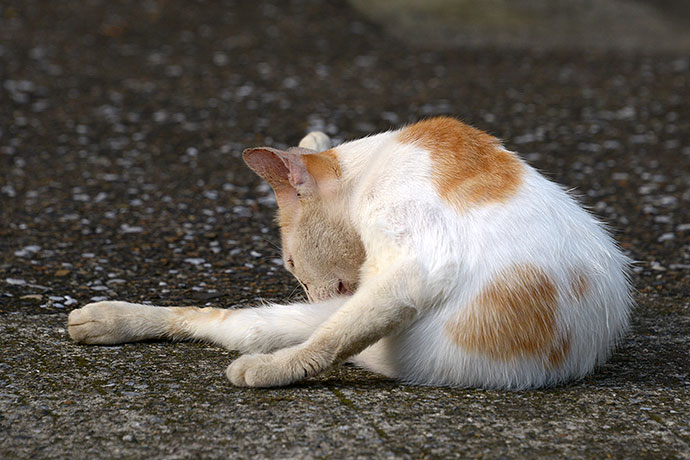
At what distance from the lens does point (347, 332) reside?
9.25ft

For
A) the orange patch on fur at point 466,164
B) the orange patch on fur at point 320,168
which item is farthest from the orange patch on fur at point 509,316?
the orange patch on fur at point 320,168

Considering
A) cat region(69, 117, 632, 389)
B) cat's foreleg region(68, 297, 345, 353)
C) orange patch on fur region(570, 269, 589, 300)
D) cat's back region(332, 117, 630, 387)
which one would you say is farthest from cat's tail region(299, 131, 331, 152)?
orange patch on fur region(570, 269, 589, 300)

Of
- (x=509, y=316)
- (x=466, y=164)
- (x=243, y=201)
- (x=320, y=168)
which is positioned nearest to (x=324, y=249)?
(x=320, y=168)

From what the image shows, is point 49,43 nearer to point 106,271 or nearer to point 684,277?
point 106,271

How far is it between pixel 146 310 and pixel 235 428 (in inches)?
36.2

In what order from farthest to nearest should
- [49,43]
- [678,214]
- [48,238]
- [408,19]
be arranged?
[408,19] → [49,43] → [678,214] → [48,238]

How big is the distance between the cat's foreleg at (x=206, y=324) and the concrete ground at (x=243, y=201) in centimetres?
7

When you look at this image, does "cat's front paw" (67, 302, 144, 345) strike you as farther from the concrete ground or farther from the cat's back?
the cat's back

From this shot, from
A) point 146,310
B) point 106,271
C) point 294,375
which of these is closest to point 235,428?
point 294,375

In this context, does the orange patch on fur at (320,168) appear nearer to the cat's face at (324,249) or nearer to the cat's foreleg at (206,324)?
the cat's face at (324,249)

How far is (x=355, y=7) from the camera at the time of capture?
441 inches

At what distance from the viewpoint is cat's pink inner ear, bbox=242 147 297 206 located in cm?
323

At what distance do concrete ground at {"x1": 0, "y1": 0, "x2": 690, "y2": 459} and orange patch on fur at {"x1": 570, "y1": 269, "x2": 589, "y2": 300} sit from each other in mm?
332

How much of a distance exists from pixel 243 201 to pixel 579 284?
3146 millimetres
